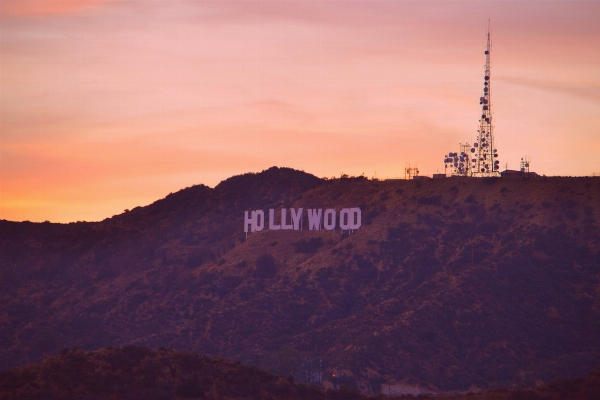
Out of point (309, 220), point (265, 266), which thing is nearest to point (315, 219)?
point (309, 220)

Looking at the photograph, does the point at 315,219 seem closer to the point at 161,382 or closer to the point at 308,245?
the point at 308,245

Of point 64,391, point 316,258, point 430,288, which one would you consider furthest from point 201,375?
point 316,258

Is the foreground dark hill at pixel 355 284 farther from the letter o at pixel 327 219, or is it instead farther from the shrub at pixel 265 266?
the letter o at pixel 327 219

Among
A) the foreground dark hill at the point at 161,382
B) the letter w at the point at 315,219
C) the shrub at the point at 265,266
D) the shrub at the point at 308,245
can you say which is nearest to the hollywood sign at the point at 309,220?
the letter w at the point at 315,219

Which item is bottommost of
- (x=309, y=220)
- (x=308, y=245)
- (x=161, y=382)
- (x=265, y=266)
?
(x=161, y=382)

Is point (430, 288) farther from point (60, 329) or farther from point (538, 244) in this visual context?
point (60, 329)

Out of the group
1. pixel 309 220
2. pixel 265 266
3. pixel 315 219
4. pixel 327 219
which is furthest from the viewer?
pixel 309 220
